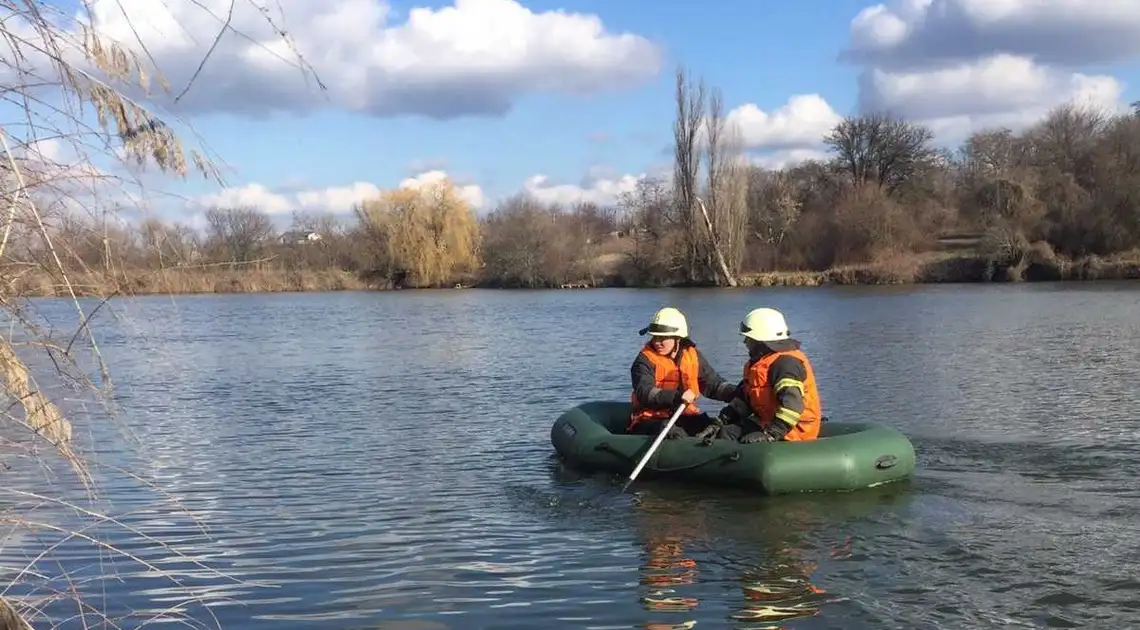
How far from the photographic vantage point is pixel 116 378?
1680cm

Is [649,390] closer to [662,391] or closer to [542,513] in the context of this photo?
[662,391]

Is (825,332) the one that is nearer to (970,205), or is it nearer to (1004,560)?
(1004,560)

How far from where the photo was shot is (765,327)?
7.78 meters

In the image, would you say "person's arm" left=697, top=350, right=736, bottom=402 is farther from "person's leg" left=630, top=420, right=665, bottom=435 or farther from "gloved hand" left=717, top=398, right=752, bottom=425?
"person's leg" left=630, top=420, right=665, bottom=435

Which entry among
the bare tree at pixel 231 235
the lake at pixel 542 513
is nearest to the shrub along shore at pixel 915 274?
the lake at pixel 542 513

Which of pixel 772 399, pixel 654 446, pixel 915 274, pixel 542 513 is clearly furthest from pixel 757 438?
pixel 915 274

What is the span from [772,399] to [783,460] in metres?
0.54

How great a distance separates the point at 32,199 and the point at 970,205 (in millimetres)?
49401

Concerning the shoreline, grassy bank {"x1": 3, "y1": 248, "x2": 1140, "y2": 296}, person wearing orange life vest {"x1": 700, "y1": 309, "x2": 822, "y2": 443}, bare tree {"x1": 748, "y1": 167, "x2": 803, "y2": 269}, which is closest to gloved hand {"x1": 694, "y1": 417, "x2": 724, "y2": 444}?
person wearing orange life vest {"x1": 700, "y1": 309, "x2": 822, "y2": 443}

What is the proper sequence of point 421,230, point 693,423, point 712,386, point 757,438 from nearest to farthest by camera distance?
point 757,438 → point 712,386 → point 693,423 → point 421,230

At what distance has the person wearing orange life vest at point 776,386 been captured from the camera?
770 cm

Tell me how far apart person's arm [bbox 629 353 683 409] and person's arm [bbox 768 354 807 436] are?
3.58 feet

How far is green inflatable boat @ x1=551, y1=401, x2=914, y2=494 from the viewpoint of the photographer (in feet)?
24.9

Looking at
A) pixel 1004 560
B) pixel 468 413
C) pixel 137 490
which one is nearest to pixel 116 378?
pixel 468 413
